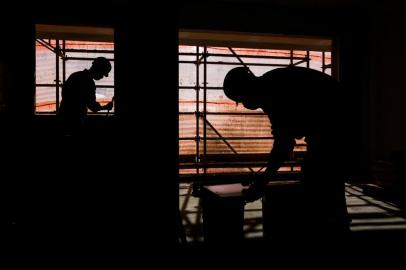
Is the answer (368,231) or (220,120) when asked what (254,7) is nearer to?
(220,120)

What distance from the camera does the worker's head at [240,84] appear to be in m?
1.78

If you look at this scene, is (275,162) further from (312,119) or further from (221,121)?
(221,121)

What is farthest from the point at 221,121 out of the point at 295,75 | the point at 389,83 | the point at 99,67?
the point at 295,75

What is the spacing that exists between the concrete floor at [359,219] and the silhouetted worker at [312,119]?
26.0 inches

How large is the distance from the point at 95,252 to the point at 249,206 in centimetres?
185

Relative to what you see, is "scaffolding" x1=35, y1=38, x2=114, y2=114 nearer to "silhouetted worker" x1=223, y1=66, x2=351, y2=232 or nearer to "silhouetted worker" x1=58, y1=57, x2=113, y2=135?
"silhouetted worker" x1=58, y1=57, x2=113, y2=135

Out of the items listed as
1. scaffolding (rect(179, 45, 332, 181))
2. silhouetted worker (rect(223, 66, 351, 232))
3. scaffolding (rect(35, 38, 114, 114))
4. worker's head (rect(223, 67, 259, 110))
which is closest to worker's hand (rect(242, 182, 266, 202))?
silhouetted worker (rect(223, 66, 351, 232))

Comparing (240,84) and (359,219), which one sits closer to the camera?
(240,84)

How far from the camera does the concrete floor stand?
250cm

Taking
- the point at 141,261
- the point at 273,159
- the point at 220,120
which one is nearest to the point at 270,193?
the point at 273,159

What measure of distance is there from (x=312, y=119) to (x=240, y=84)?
407 mm

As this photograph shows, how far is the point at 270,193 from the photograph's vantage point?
74.7 inches

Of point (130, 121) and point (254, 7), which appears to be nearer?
point (130, 121)

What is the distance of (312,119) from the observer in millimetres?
1833
